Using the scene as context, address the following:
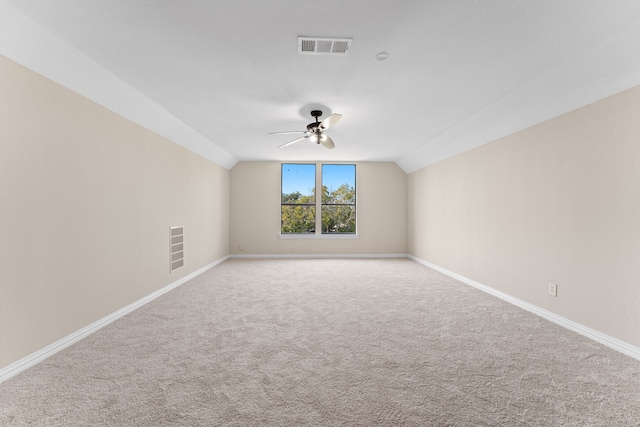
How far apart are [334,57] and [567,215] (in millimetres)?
2761

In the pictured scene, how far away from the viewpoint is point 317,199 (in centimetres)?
683

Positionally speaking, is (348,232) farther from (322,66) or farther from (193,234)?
(322,66)

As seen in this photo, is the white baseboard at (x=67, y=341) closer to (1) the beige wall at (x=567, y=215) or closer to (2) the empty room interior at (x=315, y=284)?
(2) the empty room interior at (x=315, y=284)

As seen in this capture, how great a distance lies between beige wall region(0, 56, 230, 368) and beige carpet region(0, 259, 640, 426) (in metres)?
0.35

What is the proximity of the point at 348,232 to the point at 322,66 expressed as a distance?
4.92 meters

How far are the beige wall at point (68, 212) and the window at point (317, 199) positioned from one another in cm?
330

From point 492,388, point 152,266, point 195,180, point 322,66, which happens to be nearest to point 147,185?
point 152,266

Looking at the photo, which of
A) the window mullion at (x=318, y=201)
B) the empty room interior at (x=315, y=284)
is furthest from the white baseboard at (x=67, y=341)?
the window mullion at (x=318, y=201)

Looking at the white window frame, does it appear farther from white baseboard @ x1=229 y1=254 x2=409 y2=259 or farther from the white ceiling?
the white ceiling

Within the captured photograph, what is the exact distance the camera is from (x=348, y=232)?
273 inches

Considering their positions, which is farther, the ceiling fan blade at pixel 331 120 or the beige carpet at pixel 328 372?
the ceiling fan blade at pixel 331 120

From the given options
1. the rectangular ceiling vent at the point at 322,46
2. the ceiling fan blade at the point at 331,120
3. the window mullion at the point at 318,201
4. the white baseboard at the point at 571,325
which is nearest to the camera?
the rectangular ceiling vent at the point at 322,46

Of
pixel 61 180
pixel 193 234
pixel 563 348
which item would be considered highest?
pixel 61 180

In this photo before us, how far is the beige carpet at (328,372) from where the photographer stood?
149 centimetres
